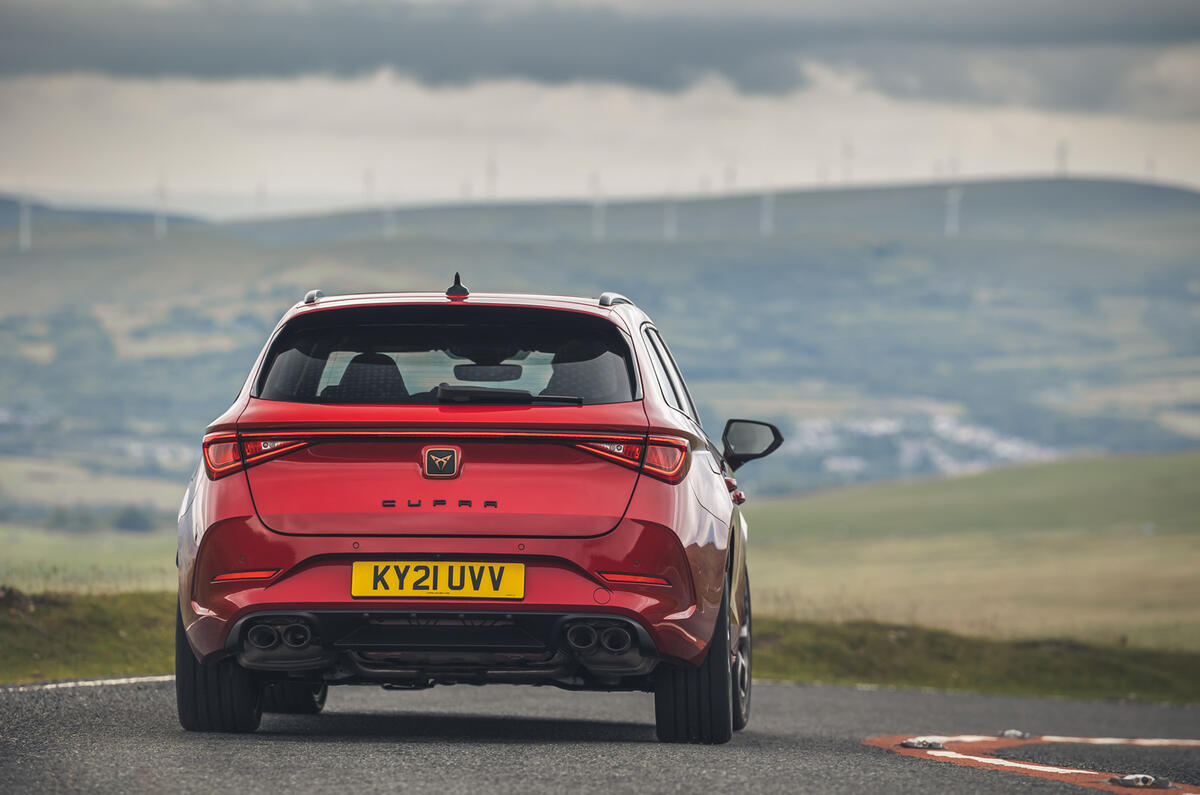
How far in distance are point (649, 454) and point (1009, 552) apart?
9117cm

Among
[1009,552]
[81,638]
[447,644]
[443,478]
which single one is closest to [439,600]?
A: [447,644]

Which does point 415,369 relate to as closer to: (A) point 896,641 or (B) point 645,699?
(B) point 645,699

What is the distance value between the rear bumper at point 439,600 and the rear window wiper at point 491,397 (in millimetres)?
545

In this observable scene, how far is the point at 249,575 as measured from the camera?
6961mm

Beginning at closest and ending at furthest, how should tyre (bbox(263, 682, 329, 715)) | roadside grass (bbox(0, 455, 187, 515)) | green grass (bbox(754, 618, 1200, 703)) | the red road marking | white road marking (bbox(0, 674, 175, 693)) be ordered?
the red road marking → tyre (bbox(263, 682, 329, 715)) → white road marking (bbox(0, 674, 175, 693)) → green grass (bbox(754, 618, 1200, 703)) → roadside grass (bbox(0, 455, 187, 515))

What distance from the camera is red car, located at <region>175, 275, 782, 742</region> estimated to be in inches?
Answer: 270

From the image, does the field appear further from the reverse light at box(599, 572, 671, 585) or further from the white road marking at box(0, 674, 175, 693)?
the reverse light at box(599, 572, 671, 585)

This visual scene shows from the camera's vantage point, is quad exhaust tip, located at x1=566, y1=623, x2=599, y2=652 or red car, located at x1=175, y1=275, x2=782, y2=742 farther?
quad exhaust tip, located at x1=566, y1=623, x2=599, y2=652

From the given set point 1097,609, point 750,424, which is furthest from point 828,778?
point 1097,609

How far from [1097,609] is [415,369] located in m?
57.4

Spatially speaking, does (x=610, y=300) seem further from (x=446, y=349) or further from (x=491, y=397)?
(x=491, y=397)

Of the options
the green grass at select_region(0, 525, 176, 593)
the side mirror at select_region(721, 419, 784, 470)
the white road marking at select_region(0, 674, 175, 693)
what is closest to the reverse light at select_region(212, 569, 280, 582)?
the side mirror at select_region(721, 419, 784, 470)

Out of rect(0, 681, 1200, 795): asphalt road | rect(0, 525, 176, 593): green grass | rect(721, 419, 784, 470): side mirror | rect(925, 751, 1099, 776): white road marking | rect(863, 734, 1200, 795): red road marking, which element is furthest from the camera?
rect(0, 525, 176, 593): green grass

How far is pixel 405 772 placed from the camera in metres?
6.64
